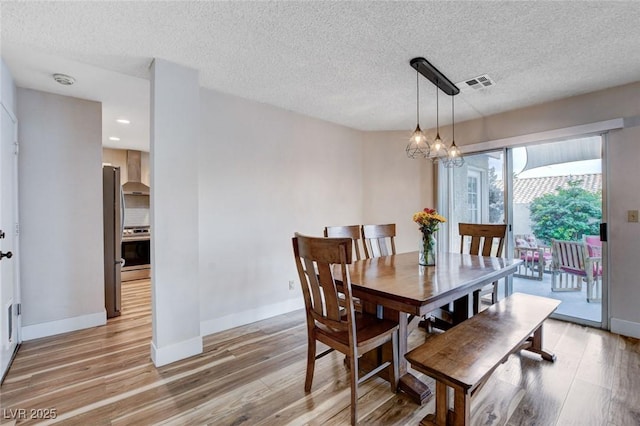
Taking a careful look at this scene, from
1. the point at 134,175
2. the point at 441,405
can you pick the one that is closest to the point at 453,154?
the point at 441,405

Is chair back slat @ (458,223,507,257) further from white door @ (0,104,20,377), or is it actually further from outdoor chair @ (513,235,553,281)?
white door @ (0,104,20,377)

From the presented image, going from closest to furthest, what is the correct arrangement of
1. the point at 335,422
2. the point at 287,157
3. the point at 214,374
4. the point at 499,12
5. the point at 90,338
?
the point at 335,422
the point at 499,12
the point at 214,374
the point at 90,338
the point at 287,157

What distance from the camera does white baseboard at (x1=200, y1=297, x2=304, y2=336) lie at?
2.92 m

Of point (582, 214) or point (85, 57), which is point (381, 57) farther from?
point (582, 214)

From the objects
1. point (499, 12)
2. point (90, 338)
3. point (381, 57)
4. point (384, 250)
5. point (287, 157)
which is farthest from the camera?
point (287, 157)

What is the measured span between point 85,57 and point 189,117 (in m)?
0.87

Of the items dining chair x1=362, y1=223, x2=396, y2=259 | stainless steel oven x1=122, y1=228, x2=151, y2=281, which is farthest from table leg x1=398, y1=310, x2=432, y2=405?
stainless steel oven x1=122, y1=228, x2=151, y2=281

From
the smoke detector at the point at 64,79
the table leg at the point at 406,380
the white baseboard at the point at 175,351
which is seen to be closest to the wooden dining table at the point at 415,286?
the table leg at the point at 406,380

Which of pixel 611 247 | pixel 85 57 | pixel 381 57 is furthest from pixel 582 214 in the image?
pixel 85 57

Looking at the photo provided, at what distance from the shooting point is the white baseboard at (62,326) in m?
2.79

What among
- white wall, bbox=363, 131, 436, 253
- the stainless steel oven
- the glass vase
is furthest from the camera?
the stainless steel oven

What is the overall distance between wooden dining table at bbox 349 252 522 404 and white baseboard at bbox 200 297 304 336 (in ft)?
4.68

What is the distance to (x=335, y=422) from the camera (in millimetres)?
1682

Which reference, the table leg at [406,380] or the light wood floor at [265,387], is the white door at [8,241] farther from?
the table leg at [406,380]
